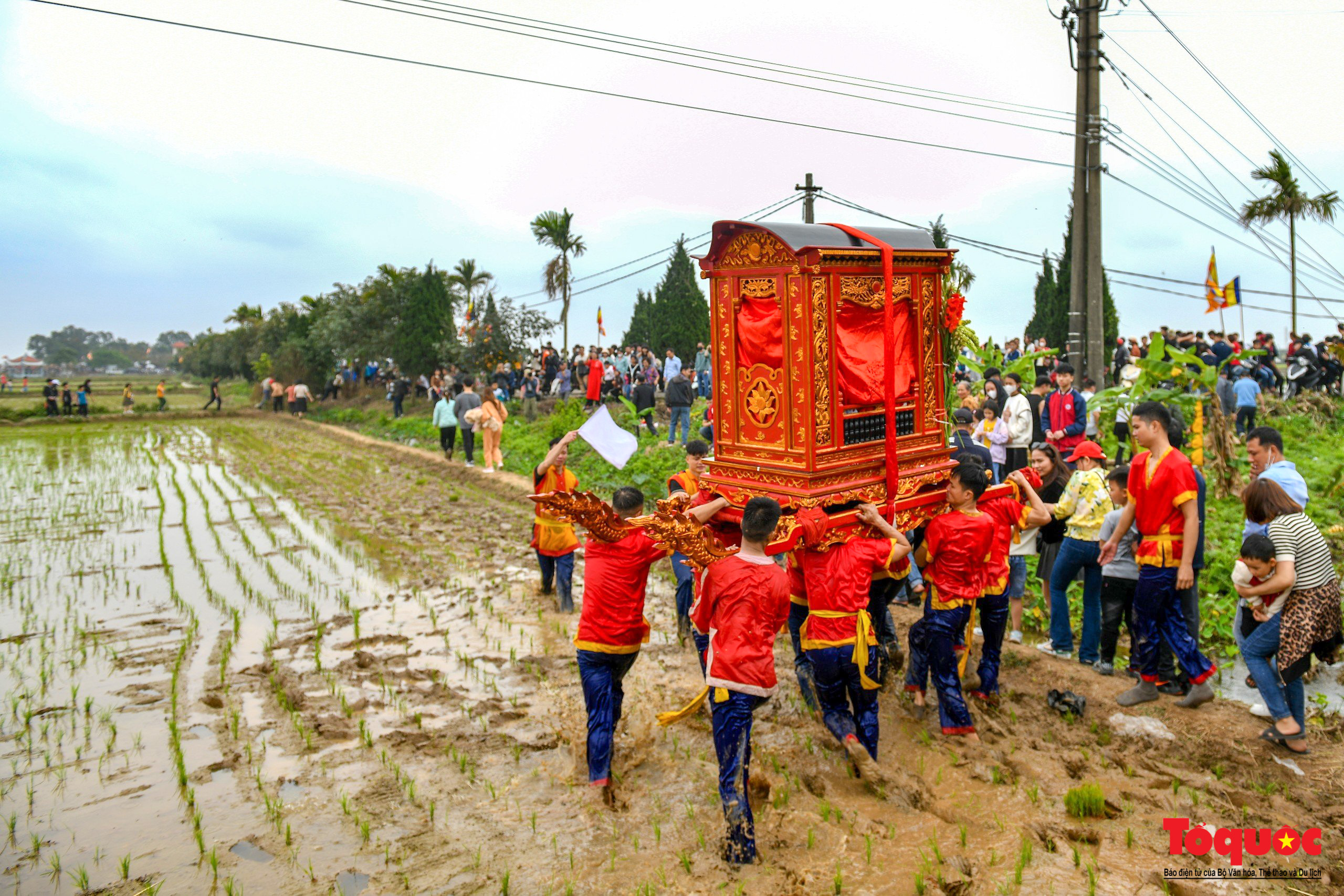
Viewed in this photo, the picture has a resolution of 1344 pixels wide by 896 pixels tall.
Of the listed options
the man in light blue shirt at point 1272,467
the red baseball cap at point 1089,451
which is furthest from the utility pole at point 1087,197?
the man in light blue shirt at point 1272,467

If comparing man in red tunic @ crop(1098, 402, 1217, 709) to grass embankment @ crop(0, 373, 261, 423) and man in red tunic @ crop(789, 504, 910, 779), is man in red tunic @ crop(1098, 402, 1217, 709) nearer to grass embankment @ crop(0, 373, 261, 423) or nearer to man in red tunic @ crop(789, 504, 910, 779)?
man in red tunic @ crop(789, 504, 910, 779)

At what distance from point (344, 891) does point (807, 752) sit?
113 inches

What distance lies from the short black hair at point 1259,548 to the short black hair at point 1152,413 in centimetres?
97

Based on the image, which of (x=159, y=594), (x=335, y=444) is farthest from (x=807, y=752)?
(x=335, y=444)

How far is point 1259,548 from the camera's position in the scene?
194 inches

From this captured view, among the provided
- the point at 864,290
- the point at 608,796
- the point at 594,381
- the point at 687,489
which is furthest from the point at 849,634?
the point at 594,381

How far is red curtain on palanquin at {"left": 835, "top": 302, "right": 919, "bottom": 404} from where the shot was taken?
5484mm

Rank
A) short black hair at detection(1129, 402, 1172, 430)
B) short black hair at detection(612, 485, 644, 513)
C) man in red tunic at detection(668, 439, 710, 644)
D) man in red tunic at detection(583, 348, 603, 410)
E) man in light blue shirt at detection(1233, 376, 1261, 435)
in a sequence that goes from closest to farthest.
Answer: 1. short black hair at detection(612, 485, 644, 513)
2. short black hair at detection(1129, 402, 1172, 430)
3. man in red tunic at detection(668, 439, 710, 644)
4. man in light blue shirt at detection(1233, 376, 1261, 435)
5. man in red tunic at detection(583, 348, 603, 410)

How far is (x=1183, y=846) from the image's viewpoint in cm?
422

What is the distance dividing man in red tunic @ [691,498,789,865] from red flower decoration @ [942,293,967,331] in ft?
8.29

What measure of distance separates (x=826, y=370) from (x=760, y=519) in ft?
4.45

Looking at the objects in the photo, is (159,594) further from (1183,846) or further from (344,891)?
(1183,846)

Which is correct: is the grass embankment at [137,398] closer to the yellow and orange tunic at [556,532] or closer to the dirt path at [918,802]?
the yellow and orange tunic at [556,532]

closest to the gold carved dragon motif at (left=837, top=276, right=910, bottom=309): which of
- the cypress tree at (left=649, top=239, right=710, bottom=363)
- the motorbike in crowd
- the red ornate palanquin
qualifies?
the red ornate palanquin
